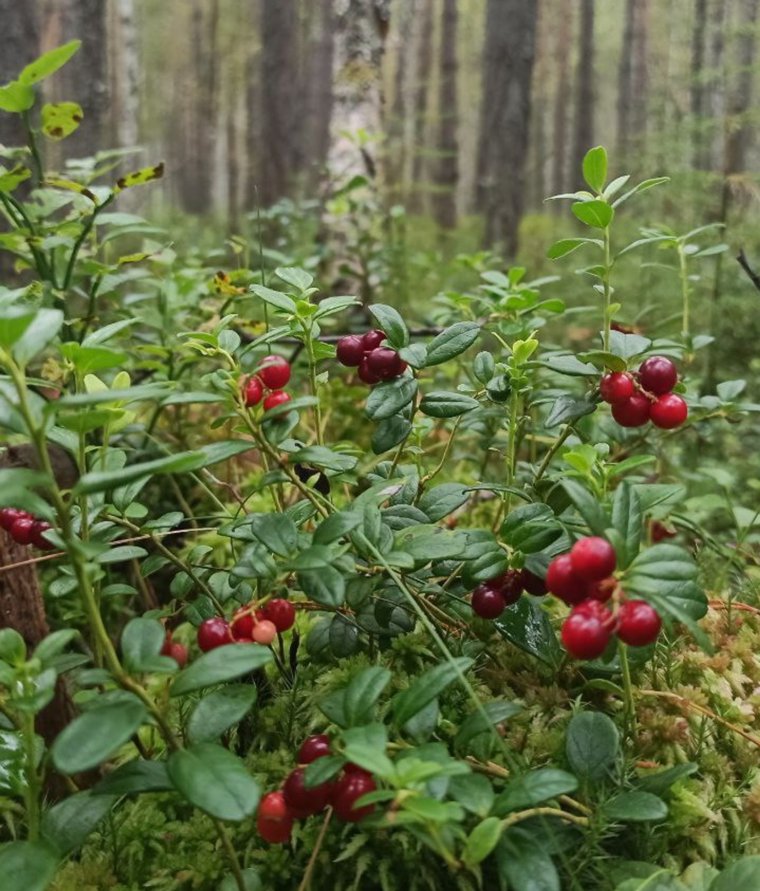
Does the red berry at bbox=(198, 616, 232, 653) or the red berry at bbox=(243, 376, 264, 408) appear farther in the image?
the red berry at bbox=(243, 376, 264, 408)

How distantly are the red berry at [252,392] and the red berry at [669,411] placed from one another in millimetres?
703

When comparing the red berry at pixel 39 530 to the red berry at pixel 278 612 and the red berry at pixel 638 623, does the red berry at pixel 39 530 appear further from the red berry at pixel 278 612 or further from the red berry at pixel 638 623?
the red berry at pixel 638 623

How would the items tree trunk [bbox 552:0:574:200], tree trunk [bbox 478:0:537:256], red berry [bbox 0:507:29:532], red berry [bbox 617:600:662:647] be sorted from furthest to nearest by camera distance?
1. tree trunk [bbox 552:0:574:200]
2. tree trunk [bbox 478:0:537:256]
3. red berry [bbox 0:507:29:532]
4. red berry [bbox 617:600:662:647]

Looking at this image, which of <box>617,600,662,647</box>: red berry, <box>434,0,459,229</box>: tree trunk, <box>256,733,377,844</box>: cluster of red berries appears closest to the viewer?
<box>617,600,662,647</box>: red berry

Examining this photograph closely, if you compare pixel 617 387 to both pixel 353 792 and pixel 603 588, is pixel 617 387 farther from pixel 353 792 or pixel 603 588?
pixel 353 792

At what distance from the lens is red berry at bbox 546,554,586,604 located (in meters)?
1.03

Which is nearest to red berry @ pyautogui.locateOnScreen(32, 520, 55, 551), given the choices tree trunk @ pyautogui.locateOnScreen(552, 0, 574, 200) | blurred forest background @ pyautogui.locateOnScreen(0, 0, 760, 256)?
blurred forest background @ pyautogui.locateOnScreen(0, 0, 760, 256)

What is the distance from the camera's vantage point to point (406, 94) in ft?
71.7

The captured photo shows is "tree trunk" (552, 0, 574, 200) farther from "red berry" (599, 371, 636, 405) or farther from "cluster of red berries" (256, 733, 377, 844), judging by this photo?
"cluster of red berries" (256, 733, 377, 844)

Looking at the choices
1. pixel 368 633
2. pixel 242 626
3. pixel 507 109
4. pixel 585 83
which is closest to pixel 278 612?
pixel 242 626

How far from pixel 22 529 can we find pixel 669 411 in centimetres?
118

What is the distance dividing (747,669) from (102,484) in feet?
4.90

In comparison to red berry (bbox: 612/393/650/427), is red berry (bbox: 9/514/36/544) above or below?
below

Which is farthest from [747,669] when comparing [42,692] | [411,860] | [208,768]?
[42,692]
